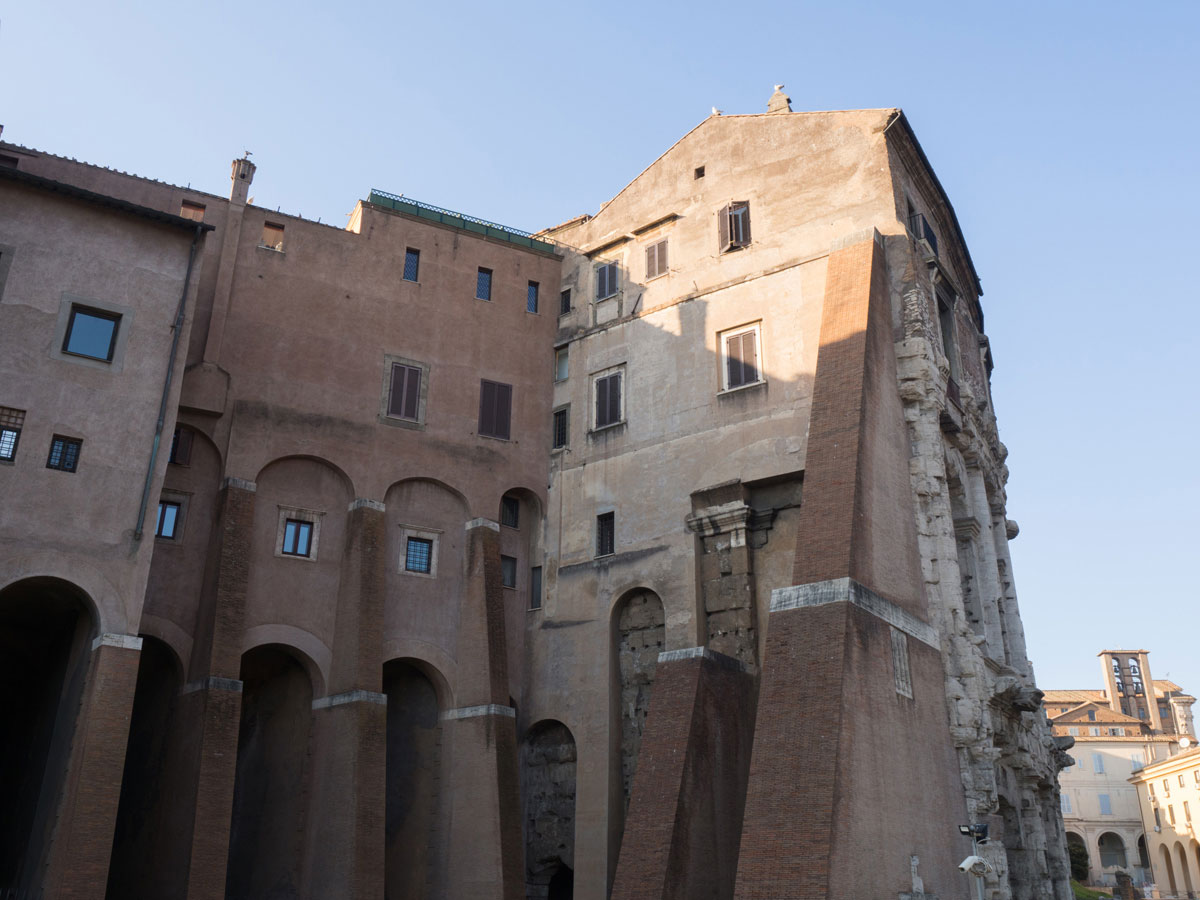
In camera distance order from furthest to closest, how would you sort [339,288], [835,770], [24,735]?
1. [339,288]
2. [24,735]
3. [835,770]

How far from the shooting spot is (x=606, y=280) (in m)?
29.7

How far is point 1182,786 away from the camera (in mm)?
67000

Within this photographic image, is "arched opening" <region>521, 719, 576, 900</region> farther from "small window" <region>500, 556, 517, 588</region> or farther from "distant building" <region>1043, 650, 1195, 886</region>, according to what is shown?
"distant building" <region>1043, 650, 1195, 886</region>

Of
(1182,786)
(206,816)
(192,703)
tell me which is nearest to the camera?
(206,816)

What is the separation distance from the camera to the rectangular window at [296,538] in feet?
82.1

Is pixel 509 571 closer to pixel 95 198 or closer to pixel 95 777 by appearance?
pixel 95 777

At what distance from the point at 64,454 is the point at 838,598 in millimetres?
14354

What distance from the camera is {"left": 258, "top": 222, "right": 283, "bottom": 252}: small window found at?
2717cm

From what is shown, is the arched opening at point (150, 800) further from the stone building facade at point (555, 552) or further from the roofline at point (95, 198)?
the roofline at point (95, 198)

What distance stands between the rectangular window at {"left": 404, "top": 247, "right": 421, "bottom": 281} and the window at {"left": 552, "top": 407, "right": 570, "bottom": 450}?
5270 millimetres

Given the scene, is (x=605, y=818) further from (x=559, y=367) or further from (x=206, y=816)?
(x=559, y=367)

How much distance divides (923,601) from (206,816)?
14.5m

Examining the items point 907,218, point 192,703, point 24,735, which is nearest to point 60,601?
point 192,703

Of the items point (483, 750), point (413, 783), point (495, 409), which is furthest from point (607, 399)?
point (413, 783)
